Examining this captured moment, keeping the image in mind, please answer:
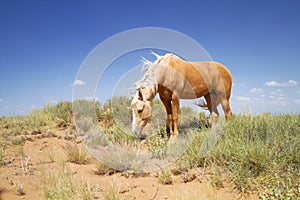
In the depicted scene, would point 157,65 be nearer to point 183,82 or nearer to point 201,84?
point 183,82

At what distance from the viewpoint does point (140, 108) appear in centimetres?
477

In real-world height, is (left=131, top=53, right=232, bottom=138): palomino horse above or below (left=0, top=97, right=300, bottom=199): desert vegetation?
above

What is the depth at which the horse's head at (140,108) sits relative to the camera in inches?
189

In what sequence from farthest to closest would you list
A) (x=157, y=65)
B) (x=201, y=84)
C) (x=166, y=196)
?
(x=201, y=84)
(x=157, y=65)
(x=166, y=196)

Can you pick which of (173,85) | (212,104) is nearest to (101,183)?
(173,85)

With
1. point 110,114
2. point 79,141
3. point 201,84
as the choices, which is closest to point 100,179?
point 79,141

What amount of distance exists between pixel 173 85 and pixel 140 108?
1.01 meters

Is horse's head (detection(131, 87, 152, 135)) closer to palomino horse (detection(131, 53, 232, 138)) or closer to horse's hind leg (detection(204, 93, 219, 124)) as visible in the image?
palomino horse (detection(131, 53, 232, 138))

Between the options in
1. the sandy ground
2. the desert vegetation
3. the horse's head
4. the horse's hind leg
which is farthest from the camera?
the horse's hind leg

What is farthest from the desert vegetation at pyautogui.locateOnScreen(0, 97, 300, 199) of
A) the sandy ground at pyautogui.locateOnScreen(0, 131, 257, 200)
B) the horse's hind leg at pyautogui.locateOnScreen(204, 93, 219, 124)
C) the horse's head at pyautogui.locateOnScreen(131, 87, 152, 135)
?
the horse's hind leg at pyautogui.locateOnScreen(204, 93, 219, 124)

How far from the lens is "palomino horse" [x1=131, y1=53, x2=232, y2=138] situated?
16.1ft

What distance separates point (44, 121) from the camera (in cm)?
779

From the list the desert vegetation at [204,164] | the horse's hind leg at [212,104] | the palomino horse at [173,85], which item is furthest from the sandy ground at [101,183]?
the horse's hind leg at [212,104]

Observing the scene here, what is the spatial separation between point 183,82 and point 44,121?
523cm
